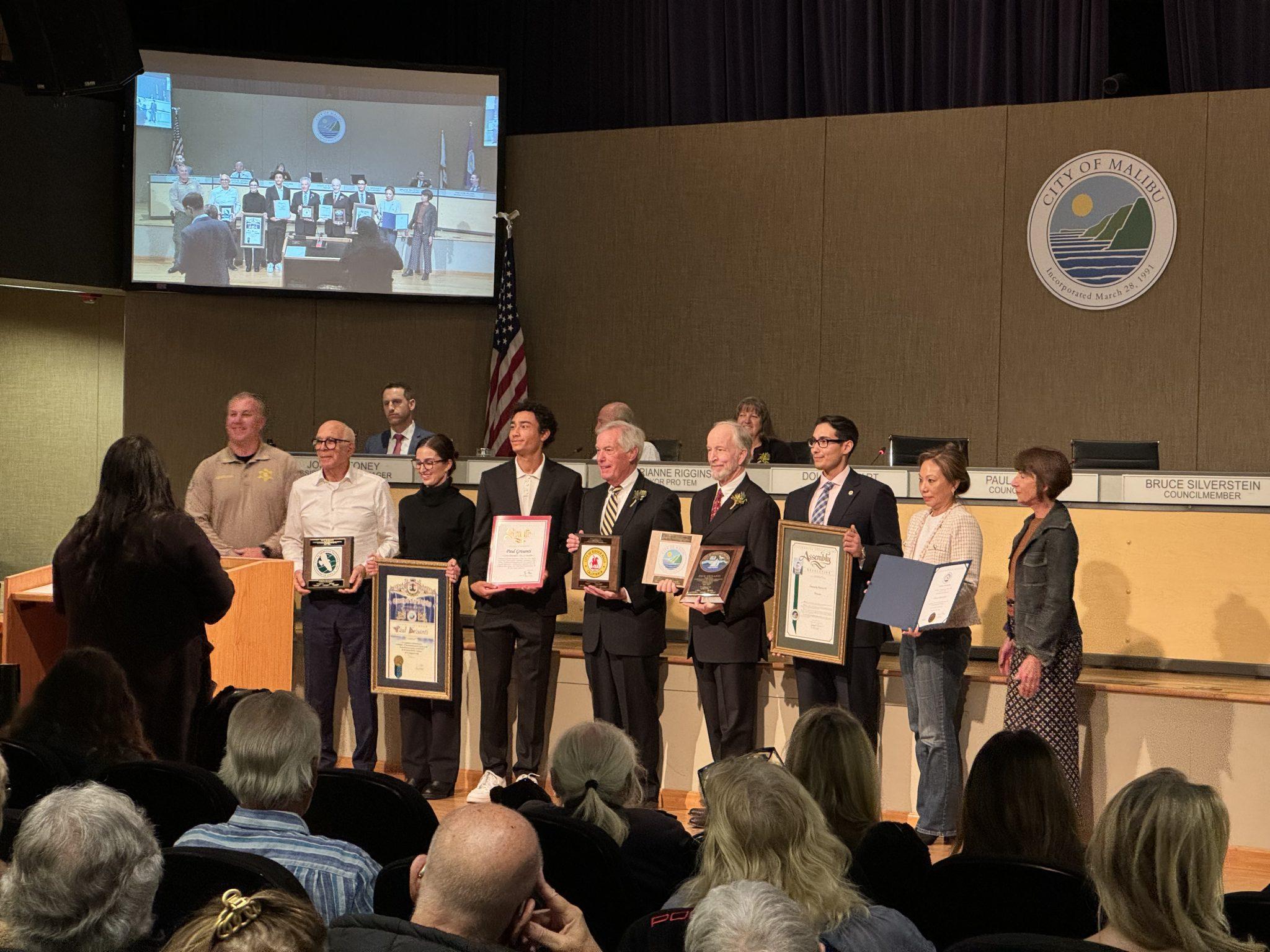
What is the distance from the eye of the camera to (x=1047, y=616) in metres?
5.31

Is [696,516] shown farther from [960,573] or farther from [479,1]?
[479,1]

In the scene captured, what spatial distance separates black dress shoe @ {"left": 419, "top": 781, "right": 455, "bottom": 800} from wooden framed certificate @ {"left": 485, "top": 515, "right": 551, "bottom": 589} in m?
0.94

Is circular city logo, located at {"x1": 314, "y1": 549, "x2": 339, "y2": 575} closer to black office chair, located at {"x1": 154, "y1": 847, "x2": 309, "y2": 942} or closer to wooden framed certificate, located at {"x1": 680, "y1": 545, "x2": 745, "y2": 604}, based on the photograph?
wooden framed certificate, located at {"x1": 680, "y1": 545, "x2": 745, "y2": 604}

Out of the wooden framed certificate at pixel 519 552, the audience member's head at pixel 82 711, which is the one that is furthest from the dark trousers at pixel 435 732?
the audience member's head at pixel 82 711

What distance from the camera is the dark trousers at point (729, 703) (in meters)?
5.78

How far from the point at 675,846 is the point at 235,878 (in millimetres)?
1106

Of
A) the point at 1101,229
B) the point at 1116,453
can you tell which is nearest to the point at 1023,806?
the point at 1116,453

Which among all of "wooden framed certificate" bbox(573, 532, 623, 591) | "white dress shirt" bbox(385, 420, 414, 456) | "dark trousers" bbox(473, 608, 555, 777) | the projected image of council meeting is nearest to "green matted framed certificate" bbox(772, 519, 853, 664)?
"wooden framed certificate" bbox(573, 532, 623, 591)

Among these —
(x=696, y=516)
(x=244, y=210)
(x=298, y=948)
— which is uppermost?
(x=244, y=210)

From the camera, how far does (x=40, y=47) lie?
6.85m

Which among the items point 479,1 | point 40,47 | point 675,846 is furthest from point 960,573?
point 479,1

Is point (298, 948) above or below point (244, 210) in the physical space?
below

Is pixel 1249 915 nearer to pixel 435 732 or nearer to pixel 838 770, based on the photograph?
pixel 838 770

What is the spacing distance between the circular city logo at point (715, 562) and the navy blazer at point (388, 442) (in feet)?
8.67
